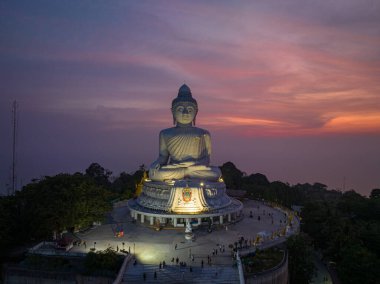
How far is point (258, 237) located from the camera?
987 inches

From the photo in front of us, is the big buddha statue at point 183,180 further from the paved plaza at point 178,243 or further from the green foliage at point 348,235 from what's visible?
the green foliage at point 348,235

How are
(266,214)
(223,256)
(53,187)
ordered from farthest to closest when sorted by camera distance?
(266,214) < (53,187) < (223,256)

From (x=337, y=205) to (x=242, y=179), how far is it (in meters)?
18.8

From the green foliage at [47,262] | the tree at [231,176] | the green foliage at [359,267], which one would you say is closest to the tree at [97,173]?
the tree at [231,176]

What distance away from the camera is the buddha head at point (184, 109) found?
3369 centimetres

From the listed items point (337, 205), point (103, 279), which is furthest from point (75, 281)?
point (337, 205)

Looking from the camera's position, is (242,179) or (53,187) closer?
(53,187)

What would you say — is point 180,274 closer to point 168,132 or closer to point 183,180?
point 183,180

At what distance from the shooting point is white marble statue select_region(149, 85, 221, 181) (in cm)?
3159

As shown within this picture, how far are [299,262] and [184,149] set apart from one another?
14.2 metres

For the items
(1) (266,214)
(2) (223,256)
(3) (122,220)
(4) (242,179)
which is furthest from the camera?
Result: (4) (242,179)

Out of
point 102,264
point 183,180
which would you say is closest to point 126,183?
point 183,180

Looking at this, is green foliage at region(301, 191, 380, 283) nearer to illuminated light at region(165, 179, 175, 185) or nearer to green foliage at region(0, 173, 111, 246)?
illuminated light at region(165, 179, 175, 185)

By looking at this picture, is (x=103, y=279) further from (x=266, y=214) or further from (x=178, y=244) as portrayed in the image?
(x=266, y=214)
